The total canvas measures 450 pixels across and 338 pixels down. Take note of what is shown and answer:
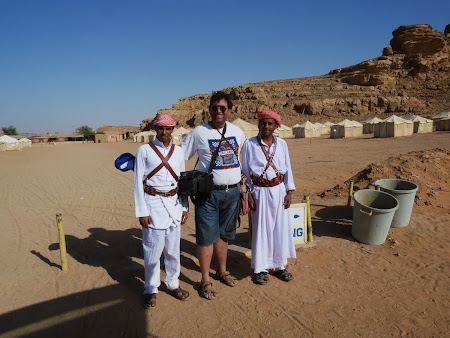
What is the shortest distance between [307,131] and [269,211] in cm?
3267

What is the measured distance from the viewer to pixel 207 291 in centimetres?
279

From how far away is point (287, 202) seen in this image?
298cm

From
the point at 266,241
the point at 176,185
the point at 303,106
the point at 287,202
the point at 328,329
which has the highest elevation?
the point at 303,106

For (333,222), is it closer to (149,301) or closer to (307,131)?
(149,301)

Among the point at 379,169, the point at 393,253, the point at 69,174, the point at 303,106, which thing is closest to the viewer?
the point at 393,253

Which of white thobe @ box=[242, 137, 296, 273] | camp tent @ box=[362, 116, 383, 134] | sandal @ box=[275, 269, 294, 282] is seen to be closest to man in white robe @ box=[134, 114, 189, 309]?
white thobe @ box=[242, 137, 296, 273]

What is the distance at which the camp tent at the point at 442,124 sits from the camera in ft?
93.8

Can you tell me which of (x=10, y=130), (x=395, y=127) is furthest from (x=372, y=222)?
(x=10, y=130)

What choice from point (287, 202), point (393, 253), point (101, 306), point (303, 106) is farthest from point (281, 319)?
point (303, 106)

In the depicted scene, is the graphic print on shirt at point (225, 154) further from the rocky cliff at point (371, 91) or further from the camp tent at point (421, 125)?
the rocky cliff at point (371, 91)

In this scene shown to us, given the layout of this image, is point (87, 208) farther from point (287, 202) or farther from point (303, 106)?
point (303, 106)

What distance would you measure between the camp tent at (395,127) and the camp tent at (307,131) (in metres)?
8.79

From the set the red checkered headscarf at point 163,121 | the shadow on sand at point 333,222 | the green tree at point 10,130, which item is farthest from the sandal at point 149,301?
the green tree at point 10,130

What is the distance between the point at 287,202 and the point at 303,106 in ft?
171
